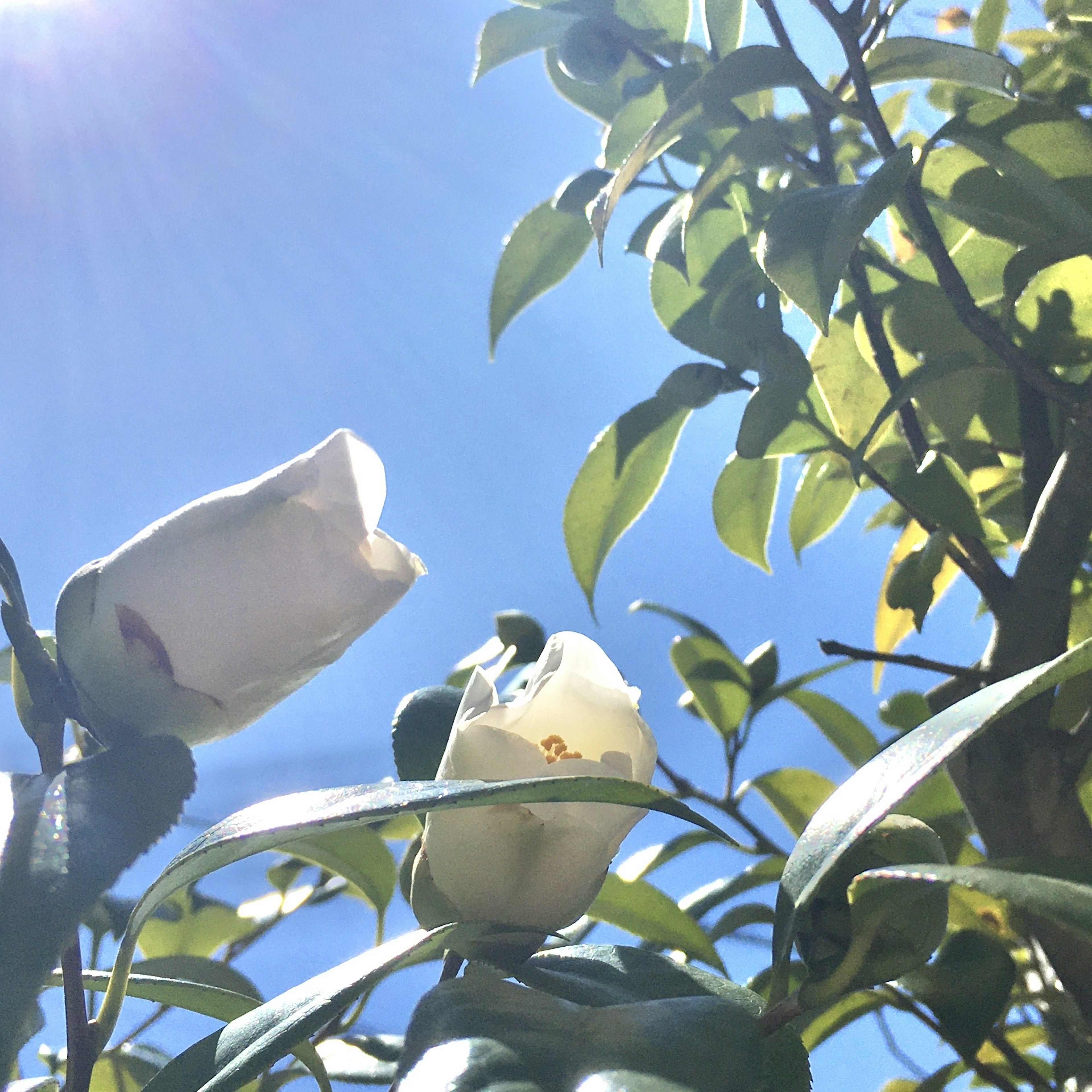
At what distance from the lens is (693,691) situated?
0.60 m

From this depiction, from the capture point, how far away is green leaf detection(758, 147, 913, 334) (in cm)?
33

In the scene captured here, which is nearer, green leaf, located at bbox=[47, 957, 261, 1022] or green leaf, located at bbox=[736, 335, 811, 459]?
green leaf, located at bbox=[47, 957, 261, 1022]

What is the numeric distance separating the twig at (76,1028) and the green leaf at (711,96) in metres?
0.33

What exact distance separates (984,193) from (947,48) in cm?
8

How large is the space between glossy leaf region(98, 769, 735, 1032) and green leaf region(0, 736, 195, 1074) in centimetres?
2

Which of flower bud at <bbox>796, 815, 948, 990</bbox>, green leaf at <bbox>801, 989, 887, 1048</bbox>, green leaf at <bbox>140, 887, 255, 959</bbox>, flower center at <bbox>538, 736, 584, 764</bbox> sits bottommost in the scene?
green leaf at <bbox>801, 989, 887, 1048</bbox>

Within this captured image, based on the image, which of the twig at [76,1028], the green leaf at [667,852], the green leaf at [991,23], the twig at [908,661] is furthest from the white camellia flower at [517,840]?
the green leaf at [991,23]

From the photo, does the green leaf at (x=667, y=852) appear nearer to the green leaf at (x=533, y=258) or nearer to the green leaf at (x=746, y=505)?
the green leaf at (x=746, y=505)

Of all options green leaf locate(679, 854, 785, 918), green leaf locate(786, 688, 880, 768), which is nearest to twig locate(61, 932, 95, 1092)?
green leaf locate(679, 854, 785, 918)

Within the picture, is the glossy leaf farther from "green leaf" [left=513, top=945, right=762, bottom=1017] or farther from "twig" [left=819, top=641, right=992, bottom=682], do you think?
"twig" [left=819, top=641, right=992, bottom=682]

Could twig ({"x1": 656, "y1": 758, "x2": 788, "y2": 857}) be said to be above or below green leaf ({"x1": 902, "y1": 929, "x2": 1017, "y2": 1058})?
above

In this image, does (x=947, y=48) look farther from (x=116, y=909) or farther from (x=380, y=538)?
(x=116, y=909)

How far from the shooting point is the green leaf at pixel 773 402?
1.59 feet

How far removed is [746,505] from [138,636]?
1.39 feet
